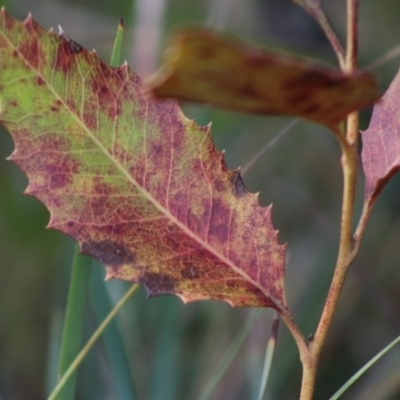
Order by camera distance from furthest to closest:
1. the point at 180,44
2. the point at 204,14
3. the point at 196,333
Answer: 1. the point at 204,14
2. the point at 196,333
3. the point at 180,44

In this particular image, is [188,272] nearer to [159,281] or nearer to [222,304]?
[159,281]

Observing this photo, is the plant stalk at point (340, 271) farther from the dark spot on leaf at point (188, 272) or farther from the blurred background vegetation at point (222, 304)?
the blurred background vegetation at point (222, 304)

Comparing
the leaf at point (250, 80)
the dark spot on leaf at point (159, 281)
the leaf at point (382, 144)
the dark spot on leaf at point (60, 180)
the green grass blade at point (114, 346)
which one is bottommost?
the green grass blade at point (114, 346)

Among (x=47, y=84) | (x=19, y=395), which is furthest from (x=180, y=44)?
(x=19, y=395)

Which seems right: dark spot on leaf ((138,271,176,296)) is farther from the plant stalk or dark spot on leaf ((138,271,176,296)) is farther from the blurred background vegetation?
the blurred background vegetation

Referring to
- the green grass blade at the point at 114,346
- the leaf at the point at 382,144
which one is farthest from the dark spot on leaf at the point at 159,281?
the green grass blade at the point at 114,346

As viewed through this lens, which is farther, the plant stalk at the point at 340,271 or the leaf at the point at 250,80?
the plant stalk at the point at 340,271

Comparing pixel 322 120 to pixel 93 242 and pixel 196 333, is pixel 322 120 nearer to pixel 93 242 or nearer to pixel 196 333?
pixel 93 242
